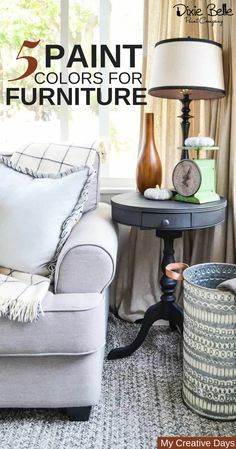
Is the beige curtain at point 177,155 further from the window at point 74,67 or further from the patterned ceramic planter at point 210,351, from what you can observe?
the patterned ceramic planter at point 210,351

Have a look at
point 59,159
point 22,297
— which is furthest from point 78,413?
point 59,159

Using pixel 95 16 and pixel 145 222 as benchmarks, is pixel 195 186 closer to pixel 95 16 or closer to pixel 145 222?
pixel 145 222

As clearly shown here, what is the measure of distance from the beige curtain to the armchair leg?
0.83 meters

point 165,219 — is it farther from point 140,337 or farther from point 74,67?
point 74,67

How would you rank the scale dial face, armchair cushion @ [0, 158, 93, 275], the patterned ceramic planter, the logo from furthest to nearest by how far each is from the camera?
the logo
the scale dial face
armchair cushion @ [0, 158, 93, 275]
the patterned ceramic planter

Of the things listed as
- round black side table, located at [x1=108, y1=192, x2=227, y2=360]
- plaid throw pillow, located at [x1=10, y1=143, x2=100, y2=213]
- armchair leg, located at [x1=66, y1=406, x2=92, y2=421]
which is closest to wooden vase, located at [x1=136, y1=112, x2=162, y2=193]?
round black side table, located at [x1=108, y1=192, x2=227, y2=360]

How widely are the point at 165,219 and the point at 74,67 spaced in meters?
1.16

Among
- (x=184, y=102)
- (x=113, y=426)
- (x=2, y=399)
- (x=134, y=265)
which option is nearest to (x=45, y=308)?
(x=2, y=399)

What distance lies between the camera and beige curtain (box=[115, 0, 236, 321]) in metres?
2.00

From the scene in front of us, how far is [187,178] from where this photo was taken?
5.82 ft

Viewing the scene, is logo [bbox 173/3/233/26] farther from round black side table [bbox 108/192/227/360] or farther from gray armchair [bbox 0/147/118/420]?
gray armchair [bbox 0/147/118/420]

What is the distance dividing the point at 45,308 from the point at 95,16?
1704 mm

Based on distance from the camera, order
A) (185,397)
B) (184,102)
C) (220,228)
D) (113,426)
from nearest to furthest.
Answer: (113,426) → (185,397) → (184,102) → (220,228)

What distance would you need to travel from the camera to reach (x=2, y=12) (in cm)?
230
